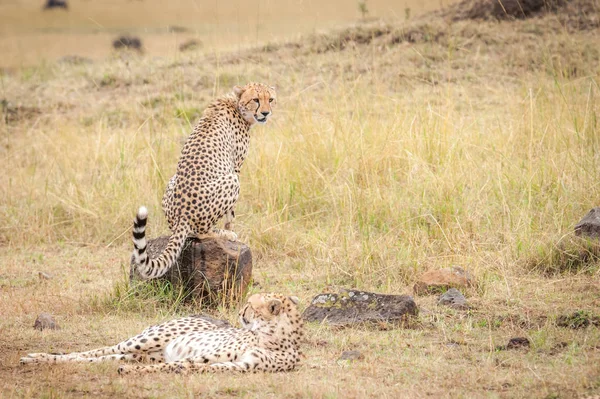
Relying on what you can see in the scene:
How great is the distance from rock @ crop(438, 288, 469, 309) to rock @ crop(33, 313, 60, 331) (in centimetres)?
252

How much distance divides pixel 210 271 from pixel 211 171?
698mm

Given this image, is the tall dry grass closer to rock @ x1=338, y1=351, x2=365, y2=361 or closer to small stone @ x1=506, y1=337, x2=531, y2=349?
small stone @ x1=506, y1=337, x2=531, y2=349

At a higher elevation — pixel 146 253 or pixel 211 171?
pixel 211 171

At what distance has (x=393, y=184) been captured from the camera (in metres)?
7.74

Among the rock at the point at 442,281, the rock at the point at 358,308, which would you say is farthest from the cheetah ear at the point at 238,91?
the rock at the point at 442,281

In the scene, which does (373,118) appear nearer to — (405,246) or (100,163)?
(405,246)

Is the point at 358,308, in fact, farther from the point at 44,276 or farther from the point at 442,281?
the point at 44,276

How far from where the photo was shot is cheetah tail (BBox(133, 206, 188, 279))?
16.2 feet

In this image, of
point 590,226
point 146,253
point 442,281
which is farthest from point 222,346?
point 590,226

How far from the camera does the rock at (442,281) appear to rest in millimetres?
6016

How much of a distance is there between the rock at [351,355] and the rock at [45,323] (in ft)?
6.10

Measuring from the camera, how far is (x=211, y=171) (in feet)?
19.4

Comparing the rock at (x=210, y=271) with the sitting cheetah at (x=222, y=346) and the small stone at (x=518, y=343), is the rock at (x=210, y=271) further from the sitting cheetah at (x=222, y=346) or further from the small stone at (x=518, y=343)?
the small stone at (x=518, y=343)

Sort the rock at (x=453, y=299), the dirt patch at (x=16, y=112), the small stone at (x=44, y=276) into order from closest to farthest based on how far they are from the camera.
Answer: the rock at (x=453, y=299) < the small stone at (x=44, y=276) < the dirt patch at (x=16, y=112)
